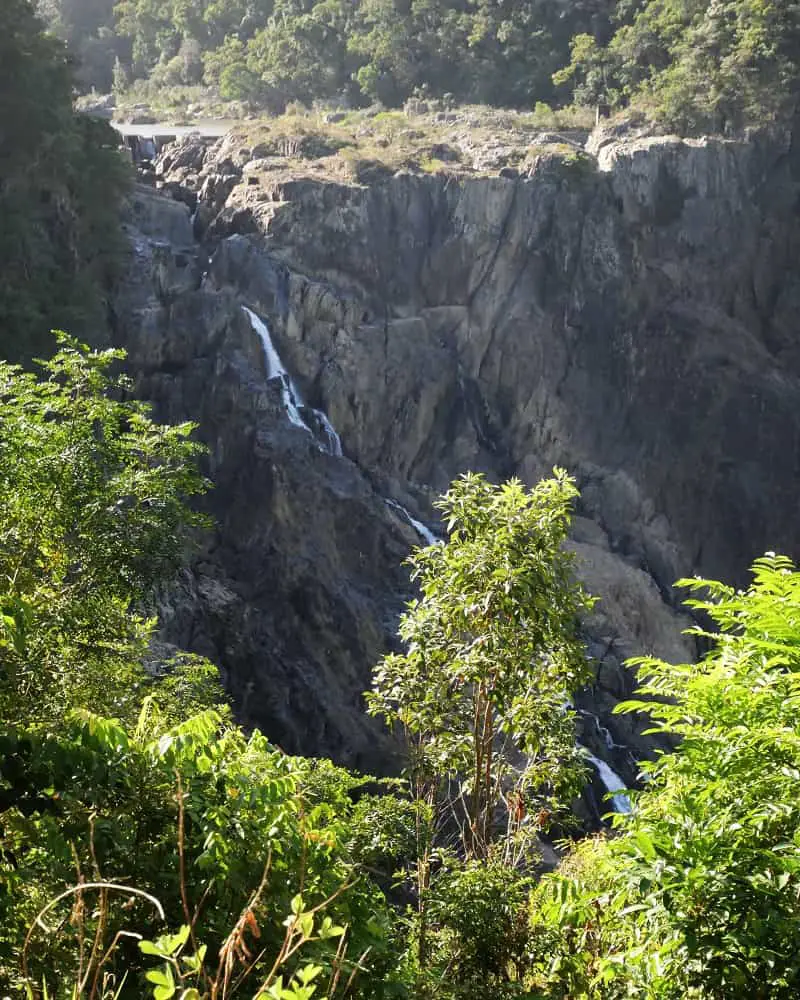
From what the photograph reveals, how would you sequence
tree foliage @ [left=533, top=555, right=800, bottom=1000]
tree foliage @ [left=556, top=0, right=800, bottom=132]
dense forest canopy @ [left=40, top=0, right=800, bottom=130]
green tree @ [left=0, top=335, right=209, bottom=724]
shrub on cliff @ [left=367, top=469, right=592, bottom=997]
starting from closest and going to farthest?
1. tree foliage @ [left=533, top=555, right=800, bottom=1000]
2. shrub on cliff @ [left=367, top=469, right=592, bottom=997]
3. green tree @ [left=0, top=335, right=209, bottom=724]
4. tree foliage @ [left=556, top=0, right=800, bottom=132]
5. dense forest canopy @ [left=40, top=0, right=800, bottom=130]

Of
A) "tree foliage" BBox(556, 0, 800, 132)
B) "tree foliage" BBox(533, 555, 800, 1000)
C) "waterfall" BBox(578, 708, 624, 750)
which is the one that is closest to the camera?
"tree foliage" BBox(533, 555, 800, 1000)

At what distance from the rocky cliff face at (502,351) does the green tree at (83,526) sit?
1440 cm

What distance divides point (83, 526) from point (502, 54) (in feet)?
134

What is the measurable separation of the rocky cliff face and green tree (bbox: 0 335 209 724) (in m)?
14.4

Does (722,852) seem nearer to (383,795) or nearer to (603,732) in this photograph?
(383,795)

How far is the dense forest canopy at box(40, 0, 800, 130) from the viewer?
34125 millimetres

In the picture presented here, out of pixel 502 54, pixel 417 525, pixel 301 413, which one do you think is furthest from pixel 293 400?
pixel 502 54

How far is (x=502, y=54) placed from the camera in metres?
41.7

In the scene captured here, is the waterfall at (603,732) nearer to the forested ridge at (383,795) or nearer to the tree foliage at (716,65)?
the forested ridge at (383,795)

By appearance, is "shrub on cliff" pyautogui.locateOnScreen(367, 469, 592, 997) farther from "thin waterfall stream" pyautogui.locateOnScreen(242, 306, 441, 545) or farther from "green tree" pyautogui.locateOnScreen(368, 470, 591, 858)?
"thin waterfall stream" pyautogui.locateOnScreen(242, 306, 441, 545)

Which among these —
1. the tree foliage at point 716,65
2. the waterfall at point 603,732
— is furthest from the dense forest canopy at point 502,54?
the waterfall at point 603,732

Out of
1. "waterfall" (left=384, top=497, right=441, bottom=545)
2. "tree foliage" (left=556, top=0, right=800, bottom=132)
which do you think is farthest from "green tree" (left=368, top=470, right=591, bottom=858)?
"tree foliage" (left=556, top=0, right=800, bottom=132)

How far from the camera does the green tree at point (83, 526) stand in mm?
6414

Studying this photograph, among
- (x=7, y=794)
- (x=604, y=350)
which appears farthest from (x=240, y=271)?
(x=7, y=794)
